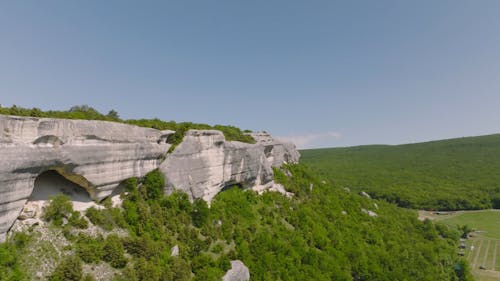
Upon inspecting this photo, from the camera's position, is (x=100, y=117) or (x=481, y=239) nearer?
(x=100, y=117)

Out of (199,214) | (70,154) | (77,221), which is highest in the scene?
(70,154)

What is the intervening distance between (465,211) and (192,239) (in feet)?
323

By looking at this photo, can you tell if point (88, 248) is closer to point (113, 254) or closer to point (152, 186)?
point (113, 254)

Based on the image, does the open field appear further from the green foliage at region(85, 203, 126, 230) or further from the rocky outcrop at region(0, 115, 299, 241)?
the green foliage at region(85, 203, 126, 230)

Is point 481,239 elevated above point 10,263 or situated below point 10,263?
below

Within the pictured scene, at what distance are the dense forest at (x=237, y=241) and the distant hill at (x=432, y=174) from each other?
43.9 m

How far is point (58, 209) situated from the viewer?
48.4 feet

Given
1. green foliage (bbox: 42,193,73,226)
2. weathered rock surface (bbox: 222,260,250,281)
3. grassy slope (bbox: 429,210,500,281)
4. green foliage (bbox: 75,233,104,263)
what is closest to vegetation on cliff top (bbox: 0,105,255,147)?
green foliage (bbox: 42,193,73,226)

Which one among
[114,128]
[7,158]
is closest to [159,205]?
[114,128]

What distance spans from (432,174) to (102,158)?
135455 millimetres

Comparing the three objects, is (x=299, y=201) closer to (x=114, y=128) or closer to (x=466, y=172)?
(x=114, y=128)

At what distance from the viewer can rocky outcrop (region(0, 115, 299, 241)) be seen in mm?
12430

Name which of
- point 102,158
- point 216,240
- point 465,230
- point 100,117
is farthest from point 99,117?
point 465,230

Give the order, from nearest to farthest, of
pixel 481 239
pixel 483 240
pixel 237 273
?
pixel 237 273
pixel 483 240
pixel 481 239
